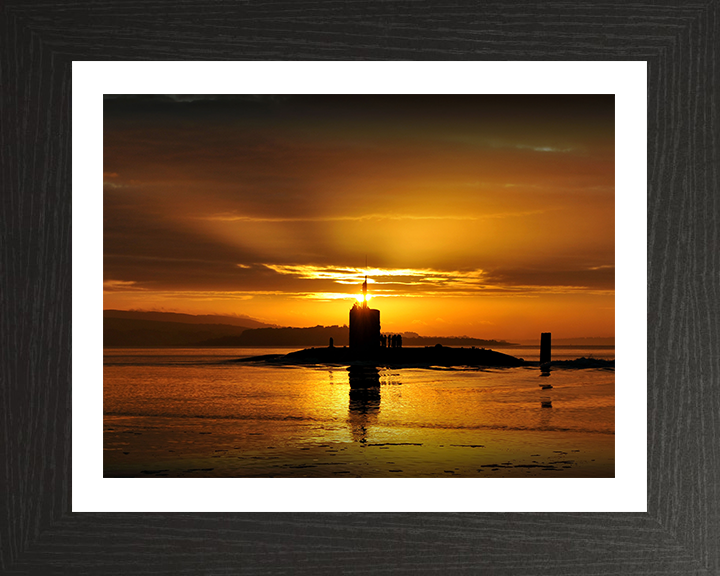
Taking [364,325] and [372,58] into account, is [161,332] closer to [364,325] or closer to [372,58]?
[364,325]

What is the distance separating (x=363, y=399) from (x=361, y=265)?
2.50 feet

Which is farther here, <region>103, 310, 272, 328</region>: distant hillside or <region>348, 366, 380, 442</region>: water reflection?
<region>103, 310, 272, 328</region>: distant hillside

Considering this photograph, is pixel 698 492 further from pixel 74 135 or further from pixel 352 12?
pixel 74 135

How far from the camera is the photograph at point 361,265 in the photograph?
2.95 m

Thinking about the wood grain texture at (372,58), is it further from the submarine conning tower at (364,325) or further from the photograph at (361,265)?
the submarine conning tower at (364,325)

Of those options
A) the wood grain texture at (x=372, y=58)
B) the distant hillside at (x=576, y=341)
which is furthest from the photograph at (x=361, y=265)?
the wood grain texture at (x=372, y=58)

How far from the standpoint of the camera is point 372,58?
171 centimetres

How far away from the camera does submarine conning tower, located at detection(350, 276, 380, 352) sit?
321 centimetres

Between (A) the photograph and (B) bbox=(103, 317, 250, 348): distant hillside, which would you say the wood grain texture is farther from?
(B) bbox=(103, 317, 250, 348): distant hillside

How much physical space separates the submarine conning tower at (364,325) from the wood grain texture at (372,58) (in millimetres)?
1587

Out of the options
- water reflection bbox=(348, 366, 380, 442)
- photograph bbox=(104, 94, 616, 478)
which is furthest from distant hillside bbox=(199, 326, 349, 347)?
water reflection bbox=(348, 366, 380, 442)

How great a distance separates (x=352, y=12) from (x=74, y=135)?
2.70ft

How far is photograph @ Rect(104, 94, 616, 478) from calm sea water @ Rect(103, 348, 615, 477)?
1 centimetres

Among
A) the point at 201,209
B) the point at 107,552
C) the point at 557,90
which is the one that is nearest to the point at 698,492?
the point at 557,90
